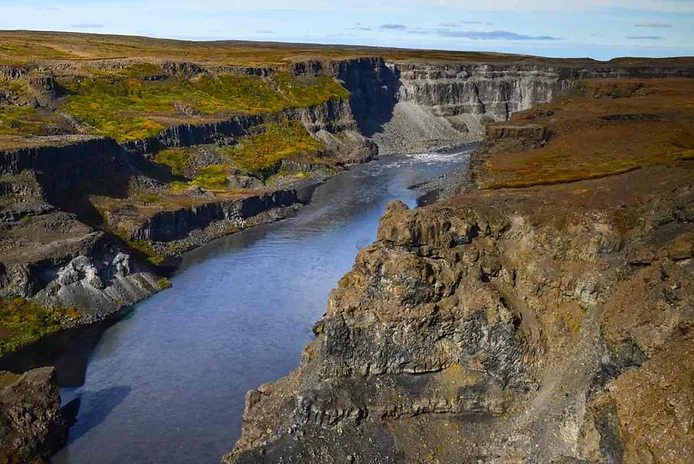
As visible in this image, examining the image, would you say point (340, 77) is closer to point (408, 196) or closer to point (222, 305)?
point (408, 196)

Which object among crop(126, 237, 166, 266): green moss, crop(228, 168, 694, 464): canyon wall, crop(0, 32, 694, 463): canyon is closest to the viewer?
crop(0, 32, 694, 463): canyon

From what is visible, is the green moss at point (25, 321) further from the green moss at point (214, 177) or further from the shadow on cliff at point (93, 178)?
the green moss at point (214, 177)

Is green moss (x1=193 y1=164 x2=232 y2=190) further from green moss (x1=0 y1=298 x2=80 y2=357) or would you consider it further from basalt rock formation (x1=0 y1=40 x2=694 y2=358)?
green moss (x1=0 y1=298 x2=80 y2=357)

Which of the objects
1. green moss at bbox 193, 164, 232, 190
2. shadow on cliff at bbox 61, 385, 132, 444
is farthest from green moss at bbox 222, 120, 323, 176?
shadow on cliff at bbox 61, 385, 132, 444

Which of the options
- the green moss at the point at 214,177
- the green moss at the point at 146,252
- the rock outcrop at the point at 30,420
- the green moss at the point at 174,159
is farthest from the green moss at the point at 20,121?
the rock outcrop at the point at 30,420

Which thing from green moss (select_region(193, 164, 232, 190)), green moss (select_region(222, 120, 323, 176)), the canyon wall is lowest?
green moss (select_region(193, 164, 232, 190))

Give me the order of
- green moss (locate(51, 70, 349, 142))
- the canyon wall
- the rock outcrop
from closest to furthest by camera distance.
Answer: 1. the canyon wall
2. the rock outcrop
3. green moss (locate(51, 70, 349, 142))

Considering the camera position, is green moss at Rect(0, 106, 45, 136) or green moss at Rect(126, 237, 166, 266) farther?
green moss at Rect(0, 106, 45, 136)

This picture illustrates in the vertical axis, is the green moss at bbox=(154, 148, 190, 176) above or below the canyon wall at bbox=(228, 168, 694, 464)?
below
